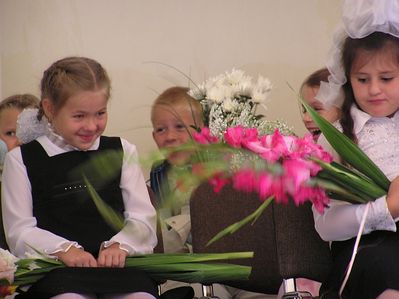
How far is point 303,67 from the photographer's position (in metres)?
3.62

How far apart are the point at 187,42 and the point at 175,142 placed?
0.58 meters

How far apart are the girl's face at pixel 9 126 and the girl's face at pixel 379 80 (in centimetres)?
147

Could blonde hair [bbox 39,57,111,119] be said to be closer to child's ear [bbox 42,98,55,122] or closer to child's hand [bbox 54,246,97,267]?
child's ear [bbox 42,98,55,122]

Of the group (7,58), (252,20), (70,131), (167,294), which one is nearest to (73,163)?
(70,131)

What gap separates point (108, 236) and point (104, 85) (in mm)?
429

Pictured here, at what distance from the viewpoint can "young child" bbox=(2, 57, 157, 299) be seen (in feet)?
7.89

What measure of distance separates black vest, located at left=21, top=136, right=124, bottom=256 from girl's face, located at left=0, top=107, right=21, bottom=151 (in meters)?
0.75

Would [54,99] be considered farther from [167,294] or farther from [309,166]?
[309,166]

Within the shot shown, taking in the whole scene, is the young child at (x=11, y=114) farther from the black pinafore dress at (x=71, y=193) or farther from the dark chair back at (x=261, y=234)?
the dark chair back at (x=261, y=234)

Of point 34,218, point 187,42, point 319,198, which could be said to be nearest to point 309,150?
point 319,198

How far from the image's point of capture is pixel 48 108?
2564 millimetres

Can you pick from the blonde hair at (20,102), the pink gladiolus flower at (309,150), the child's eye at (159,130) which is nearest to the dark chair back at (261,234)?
the pink gladiolus flower at (309,150)

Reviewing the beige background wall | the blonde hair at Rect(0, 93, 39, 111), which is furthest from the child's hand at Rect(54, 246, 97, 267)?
the beige background wall

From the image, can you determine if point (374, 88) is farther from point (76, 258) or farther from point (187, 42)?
point (187, 42)
